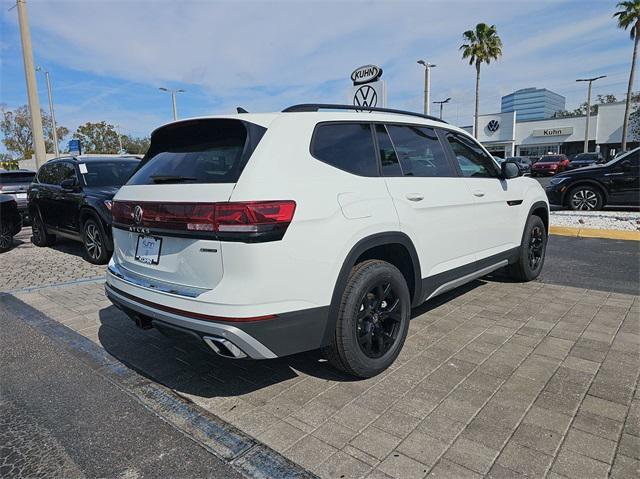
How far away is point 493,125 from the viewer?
55.9 metres

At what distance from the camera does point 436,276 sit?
367cm

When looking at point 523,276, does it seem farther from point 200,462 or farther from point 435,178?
point 200,462

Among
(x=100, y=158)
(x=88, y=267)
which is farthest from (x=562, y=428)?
(x=100, y=158)

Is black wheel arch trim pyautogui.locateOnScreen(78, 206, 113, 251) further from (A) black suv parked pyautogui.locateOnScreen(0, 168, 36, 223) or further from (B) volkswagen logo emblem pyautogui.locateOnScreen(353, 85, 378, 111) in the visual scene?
(A) black suv parked pyautogui.locateOnScreen(0, 168, 36, 223)

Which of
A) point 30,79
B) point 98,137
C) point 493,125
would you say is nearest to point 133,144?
point 98,137

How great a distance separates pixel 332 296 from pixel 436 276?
1296 millimetres

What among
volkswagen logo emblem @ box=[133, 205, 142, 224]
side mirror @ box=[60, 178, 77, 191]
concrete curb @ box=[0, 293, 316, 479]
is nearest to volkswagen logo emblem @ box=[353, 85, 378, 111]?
side mirror @ box=[60, 178, 77, 191]

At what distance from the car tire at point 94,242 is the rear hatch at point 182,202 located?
385cm

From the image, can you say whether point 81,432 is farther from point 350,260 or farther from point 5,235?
point 5,235

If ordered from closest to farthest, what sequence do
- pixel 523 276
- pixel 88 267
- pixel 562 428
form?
pixel 562 428 → pixel 523 276 → pixel 88 267

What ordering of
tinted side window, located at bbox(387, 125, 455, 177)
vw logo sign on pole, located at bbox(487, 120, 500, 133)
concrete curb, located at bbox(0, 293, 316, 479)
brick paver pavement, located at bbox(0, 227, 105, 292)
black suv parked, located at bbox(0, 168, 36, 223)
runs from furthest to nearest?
vw logo sign on pole, located at bbox(487, 120, 500, 133)
black suv parked, located at bbox(0, 168, 36, 223)
brick paver pavement, located at bbox(0, 227, 105, 292)
tinted side window, located at bbox(387, 125, 455, 177)
concrete curb, located at bbox(0, 293, 316, 479)

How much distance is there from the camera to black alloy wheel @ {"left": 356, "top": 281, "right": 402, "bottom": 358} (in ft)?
10.0

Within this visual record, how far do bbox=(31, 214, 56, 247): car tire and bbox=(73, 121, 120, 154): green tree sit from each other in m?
74.8

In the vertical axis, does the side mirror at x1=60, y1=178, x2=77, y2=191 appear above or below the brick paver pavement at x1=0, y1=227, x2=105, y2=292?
above
